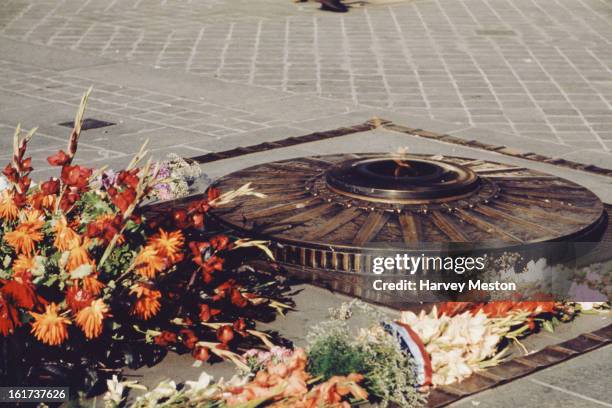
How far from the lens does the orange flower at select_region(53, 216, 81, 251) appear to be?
11.0ft

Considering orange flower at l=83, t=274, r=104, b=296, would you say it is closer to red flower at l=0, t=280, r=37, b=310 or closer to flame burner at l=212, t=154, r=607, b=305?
red flower at l=0, t=280, r=37, b=310

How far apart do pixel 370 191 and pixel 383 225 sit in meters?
0.26

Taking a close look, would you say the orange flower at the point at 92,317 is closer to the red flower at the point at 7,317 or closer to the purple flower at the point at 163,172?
the red flower at the point at 7,317

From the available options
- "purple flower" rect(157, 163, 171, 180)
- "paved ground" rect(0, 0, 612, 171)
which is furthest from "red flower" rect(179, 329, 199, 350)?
"paved ground" rect(0, 0, 612, 171)

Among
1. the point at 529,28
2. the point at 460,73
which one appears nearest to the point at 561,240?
the point at 460,73

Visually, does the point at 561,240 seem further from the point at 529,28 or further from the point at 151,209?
the point at 529,28

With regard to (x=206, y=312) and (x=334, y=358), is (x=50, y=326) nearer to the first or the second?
(x=206, y=312)

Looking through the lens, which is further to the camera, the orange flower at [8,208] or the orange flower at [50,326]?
the orange flower at [8,208]

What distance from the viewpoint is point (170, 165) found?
18.2ft

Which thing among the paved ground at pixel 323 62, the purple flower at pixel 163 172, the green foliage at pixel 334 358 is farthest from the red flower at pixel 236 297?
the paved ground at pixel 323 62

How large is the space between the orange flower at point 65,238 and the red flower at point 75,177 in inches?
6.1

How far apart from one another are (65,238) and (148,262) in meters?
0.31

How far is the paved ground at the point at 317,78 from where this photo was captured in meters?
6.50

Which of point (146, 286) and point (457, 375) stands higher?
point (146, 286)
